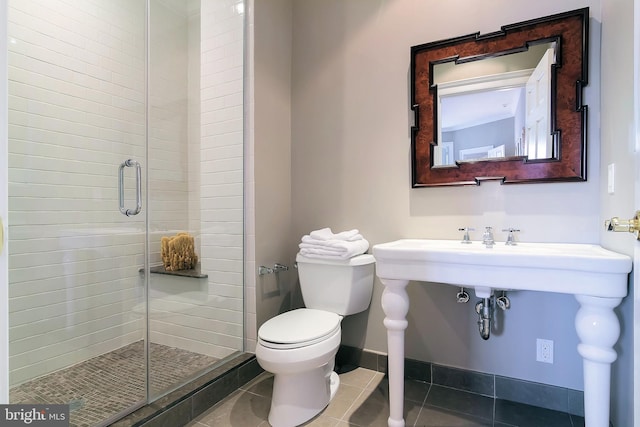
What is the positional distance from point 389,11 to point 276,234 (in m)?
1.52

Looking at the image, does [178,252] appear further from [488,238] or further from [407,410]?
[488,238]

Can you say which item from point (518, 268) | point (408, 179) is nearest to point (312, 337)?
point (518, 268)

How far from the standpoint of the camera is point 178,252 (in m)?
2.10

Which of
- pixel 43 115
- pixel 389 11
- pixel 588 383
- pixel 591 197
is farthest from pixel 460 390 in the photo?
pixel 43 115

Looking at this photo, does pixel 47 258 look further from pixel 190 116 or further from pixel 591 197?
pixel 591 197

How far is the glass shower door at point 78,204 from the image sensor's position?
1.68 m

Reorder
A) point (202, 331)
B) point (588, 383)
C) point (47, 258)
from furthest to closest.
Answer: point (202, 331), point (47, 258), point (588, 383)

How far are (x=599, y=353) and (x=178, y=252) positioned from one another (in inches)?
82.5

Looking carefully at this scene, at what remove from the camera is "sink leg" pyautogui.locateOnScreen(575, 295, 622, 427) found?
3.53 ft

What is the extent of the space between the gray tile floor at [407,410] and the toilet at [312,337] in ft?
0.29

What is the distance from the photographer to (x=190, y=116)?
2.19 m

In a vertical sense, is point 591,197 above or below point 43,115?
below

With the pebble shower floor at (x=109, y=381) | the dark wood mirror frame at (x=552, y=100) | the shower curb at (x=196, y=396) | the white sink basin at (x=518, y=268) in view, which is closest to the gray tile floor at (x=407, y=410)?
the shower curb at (x=196, y=396)

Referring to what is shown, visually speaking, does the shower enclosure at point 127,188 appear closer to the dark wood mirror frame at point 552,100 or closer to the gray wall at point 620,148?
the dark wood mirror frame at point 552,100
